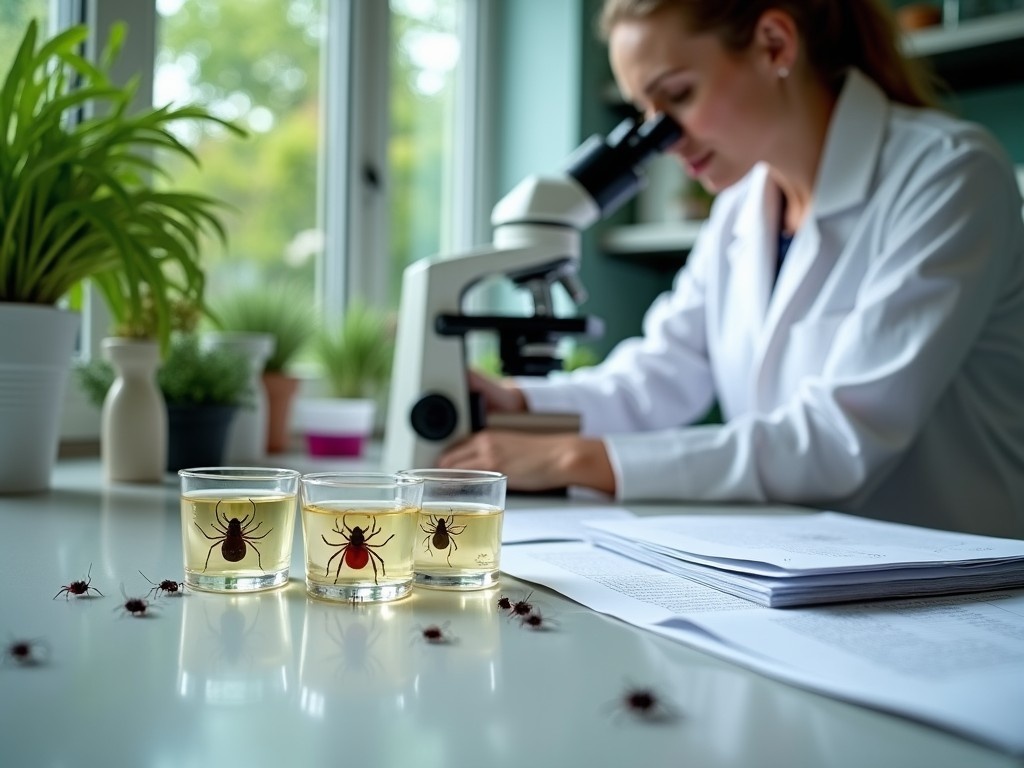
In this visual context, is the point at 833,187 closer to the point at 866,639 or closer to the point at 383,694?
the point at 866,639

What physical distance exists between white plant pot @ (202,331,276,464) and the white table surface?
82 cm

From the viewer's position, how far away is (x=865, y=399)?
113cm

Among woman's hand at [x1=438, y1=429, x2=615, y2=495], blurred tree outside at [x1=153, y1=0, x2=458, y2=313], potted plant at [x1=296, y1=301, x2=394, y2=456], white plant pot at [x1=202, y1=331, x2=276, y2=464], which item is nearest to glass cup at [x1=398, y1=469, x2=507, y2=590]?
woman's hand at [x1=438, y1=429, x2=615, y2=495]

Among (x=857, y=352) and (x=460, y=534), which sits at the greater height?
(x=857, y=352)

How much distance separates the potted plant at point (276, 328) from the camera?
1.64 metres

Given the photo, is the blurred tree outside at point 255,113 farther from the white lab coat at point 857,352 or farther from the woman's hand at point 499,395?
the white lab coat at point 857,352

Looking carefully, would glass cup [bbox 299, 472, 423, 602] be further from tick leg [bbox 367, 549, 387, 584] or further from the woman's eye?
the woman's eye

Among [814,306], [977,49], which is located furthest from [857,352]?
[977,49]

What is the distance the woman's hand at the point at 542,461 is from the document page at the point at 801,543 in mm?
231

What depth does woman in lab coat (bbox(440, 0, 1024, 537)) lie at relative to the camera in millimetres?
1143

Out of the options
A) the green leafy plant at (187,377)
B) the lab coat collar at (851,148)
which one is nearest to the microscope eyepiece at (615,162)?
the lab coat collar at (851,148)

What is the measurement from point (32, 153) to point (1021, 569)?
3.38ft

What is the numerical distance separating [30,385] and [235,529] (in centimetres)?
54

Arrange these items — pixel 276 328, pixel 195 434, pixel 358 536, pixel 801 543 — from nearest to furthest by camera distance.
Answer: pixel 358 536
pixel 801 543
pixel 195 434
pixel 276 328
